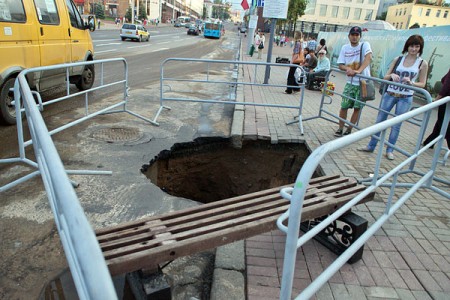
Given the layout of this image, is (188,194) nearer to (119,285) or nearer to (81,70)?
(119,285)

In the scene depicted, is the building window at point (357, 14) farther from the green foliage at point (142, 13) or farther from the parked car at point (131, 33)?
the parked car at point (131, 33)

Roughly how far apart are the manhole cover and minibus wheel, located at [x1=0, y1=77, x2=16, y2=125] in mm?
1504

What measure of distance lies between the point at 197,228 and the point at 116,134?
376cm

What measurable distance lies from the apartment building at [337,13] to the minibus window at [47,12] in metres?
81.9

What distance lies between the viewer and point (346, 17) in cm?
8281

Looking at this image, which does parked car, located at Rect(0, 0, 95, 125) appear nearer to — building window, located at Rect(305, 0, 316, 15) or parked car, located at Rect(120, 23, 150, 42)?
parked car, located at Rect(120, 23, 150, 42)

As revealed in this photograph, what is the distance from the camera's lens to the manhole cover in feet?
18.5

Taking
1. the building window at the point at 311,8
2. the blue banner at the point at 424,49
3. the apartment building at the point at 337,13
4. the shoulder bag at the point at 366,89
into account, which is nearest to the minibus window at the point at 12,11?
the shoulder bag at the point at 366,89

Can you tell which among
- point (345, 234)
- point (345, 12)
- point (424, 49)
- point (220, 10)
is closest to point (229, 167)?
point (345, 234)

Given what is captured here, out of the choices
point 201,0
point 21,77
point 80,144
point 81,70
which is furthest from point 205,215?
point 201,0

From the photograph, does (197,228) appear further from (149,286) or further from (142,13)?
(142,13)

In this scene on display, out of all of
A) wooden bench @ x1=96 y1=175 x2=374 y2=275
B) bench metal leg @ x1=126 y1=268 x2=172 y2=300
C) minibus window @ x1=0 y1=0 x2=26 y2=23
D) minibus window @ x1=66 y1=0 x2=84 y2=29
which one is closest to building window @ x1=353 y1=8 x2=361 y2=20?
minibus window @ x1=66 y1=0 x2=84 y2=29

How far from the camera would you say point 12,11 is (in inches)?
220

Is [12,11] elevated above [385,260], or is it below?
above
